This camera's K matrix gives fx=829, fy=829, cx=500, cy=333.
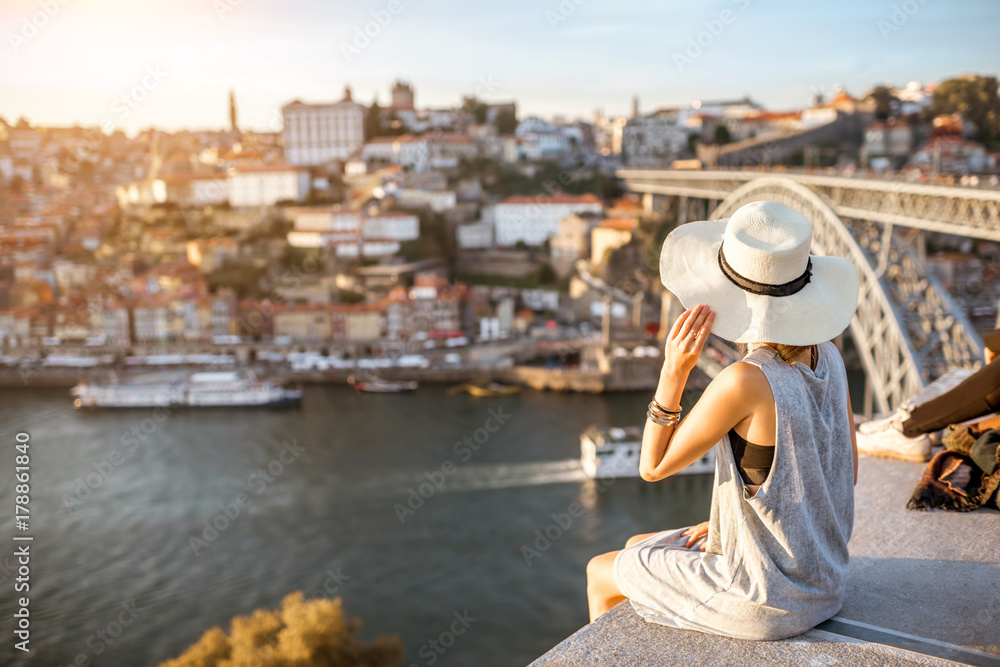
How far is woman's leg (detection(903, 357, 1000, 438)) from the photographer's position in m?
1.63

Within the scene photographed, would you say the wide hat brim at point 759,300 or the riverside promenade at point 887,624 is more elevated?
the wide hat brim at point 759,300

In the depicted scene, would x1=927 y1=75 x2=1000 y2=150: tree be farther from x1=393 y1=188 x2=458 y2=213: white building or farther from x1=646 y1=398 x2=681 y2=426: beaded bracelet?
x1=646 y1=398 x2=681 y2=426: beaded bracelet

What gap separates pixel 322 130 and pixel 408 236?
852 cm

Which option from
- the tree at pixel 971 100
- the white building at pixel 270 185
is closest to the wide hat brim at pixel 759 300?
the tree at pixel 971 100

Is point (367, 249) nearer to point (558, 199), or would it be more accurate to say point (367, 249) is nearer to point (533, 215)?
point (533, 215)

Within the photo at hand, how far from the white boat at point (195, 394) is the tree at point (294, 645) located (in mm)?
10425

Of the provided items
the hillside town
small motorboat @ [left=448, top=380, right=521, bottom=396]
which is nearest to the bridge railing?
the hillside town

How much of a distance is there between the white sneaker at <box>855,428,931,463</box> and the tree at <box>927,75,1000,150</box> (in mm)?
23033

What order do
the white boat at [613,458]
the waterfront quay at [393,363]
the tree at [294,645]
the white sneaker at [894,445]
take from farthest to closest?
1. the waterfront quay at [393,363]
2. the white boat at [613,458]
3. the tree at [294,645]
4. the white sneaker at [894,445]

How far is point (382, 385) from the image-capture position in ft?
57.4

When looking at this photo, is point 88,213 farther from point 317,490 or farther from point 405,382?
point 317,490

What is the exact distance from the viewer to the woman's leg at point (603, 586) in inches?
49.3

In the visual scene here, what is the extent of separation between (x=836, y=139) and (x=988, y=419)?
2330 centimetres

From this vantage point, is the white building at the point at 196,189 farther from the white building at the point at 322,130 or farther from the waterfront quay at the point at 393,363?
the waterfront quay at the point at 393,363
